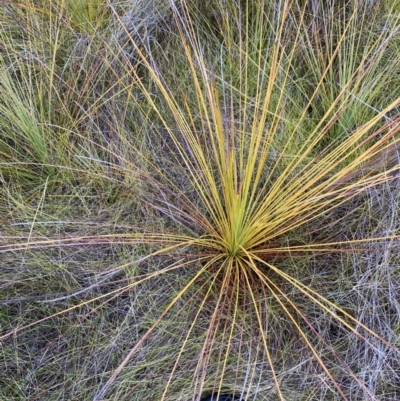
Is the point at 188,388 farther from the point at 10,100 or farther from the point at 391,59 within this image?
the point at 391,59

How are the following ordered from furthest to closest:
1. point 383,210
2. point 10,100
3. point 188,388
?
point 10,100 < point 383,210 < point 188,388

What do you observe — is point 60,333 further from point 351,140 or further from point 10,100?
point 351,140

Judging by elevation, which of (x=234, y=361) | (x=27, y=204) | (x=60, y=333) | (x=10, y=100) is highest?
(x=10, y=100)

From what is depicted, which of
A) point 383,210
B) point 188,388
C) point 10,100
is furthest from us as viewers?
point 10,100

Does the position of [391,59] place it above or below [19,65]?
below

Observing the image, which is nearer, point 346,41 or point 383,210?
point 383,210

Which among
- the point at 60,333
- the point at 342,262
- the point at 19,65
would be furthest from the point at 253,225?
the point at 19,65
